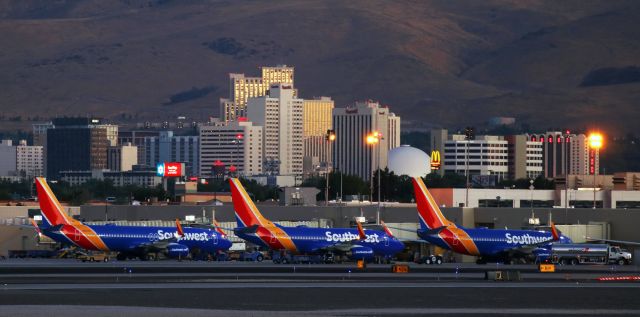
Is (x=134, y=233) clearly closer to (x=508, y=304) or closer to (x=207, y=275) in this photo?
(x=207, y=275)

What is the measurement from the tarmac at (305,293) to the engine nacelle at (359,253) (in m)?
24.9

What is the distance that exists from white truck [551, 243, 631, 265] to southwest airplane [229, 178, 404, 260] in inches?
567

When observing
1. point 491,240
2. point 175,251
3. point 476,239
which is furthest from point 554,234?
point 175,251

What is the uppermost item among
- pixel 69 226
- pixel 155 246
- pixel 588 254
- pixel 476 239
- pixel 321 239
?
pixel 69 226

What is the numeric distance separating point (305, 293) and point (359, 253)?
54105 millimetres

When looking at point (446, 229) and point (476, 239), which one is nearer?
point (446, 229)

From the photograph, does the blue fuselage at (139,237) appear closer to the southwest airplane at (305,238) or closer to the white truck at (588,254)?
the southwest airplane at (305,238)

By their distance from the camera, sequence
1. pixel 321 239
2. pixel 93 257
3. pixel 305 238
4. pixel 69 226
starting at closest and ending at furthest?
pixel 69 226 → pixel 305 238 → pixel 321 239 → pixel 93 257

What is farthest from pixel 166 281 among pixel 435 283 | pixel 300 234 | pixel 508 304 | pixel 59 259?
pixel 59 259

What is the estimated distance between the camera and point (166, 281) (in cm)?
9119

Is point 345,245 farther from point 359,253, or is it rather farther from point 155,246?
point 155,246

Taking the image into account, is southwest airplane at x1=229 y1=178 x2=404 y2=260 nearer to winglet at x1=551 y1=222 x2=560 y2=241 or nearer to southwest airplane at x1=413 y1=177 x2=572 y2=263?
southwest airplane at x1=413 y1=177 x2=572 y2=263

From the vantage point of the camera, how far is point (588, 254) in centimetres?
13112

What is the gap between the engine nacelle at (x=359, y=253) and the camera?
134m
